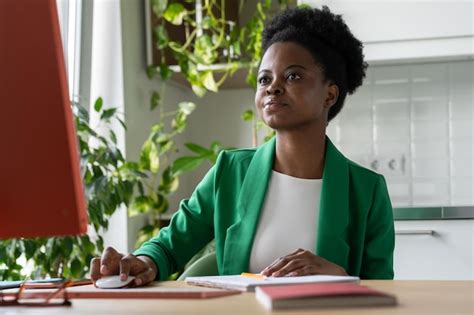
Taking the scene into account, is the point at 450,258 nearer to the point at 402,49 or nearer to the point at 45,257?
the point at 402,49

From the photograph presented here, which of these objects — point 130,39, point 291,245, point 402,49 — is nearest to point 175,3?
point 130,39

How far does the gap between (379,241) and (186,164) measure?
184 centimetres

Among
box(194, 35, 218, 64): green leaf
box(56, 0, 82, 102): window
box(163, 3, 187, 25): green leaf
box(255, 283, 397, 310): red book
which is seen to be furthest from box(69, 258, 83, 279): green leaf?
box(255, 283, 397, 310): red book

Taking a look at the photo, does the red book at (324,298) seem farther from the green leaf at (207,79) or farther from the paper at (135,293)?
the green leaf at (207,79)

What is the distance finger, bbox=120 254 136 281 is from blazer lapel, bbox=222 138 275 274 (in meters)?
0.29

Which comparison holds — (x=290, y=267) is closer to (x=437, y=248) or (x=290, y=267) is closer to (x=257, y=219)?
(x=257, y=219)

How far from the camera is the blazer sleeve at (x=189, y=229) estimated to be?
1.84 metres

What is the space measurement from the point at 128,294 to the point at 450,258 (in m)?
2.29

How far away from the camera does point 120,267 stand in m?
1.55

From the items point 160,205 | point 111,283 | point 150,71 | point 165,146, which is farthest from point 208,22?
point 111,283

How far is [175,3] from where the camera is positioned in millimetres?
3730

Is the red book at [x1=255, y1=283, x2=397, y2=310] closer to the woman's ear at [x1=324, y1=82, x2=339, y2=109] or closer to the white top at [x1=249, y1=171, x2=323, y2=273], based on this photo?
the white top at [x1=249, y1=171, x2=323, y2=273]

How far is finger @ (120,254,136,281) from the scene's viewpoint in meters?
1.50

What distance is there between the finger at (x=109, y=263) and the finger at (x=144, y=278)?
0.16 ft
